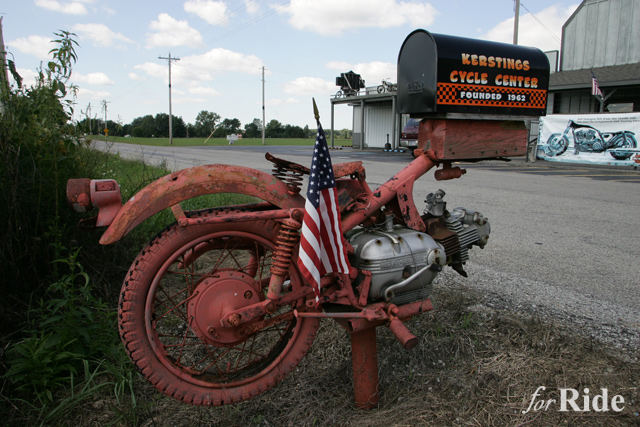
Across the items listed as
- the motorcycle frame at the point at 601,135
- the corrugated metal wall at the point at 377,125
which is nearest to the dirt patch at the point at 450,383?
the motorcycle frame at the point at 601,135

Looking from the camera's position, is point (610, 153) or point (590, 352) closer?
point (590, 352)

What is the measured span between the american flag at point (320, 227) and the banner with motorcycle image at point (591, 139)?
15160 mm

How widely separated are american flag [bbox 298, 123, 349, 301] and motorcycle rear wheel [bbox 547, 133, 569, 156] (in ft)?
54.2

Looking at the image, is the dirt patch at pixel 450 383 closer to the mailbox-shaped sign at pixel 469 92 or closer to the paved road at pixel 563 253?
the paved road at pixel 563 253

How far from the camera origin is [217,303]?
214 cm

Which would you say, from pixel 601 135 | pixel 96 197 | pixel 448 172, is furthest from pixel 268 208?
pixel 601 135

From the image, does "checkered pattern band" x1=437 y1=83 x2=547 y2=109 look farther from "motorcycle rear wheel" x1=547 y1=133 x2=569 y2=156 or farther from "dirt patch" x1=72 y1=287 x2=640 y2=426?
"motorcycle rear wheel" x1=547 y1=133 x2=569 y2=156

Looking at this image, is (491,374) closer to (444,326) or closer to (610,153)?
(444,326)

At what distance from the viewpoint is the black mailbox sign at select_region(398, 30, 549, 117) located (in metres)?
2.57

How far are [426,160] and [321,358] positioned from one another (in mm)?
1324

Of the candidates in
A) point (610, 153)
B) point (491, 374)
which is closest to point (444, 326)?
point (491, 374)

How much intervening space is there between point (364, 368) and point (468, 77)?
1656mm

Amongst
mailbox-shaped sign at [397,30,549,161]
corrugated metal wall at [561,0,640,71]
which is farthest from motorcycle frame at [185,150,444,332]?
corrugated metal wall at [561,0,640,71]

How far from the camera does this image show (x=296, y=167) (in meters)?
2.33
